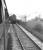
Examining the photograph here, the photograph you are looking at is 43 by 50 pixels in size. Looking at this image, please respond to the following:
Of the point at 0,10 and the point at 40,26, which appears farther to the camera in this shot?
the point at 40,26

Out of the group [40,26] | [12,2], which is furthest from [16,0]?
[40,26]

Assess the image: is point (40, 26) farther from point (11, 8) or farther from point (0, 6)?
point (0, 6)

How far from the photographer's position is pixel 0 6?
3.84 metres

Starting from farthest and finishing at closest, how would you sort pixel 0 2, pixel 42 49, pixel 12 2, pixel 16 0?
pixel 42 49, pixel 16 0, pixel 12 2, pixel 0 2

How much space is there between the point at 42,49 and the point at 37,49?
310 mm

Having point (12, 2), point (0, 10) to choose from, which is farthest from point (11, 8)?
point (0, 10)

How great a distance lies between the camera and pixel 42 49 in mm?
6965

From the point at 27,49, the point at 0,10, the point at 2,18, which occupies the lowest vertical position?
the point at 27,49

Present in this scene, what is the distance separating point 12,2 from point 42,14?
18.3 feet

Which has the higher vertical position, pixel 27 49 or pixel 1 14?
pixel 1 14

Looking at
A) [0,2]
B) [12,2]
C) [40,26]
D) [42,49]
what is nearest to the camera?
[0,2]

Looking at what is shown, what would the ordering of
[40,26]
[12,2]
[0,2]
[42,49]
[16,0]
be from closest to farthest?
1. [0,2]
2. [12,2]
3. [16,0]
4. [42,49]
5. [40,26]

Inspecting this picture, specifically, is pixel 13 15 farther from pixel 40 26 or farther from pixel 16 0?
pixel 40 26

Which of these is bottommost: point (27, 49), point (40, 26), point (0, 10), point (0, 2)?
point (27, 49)
